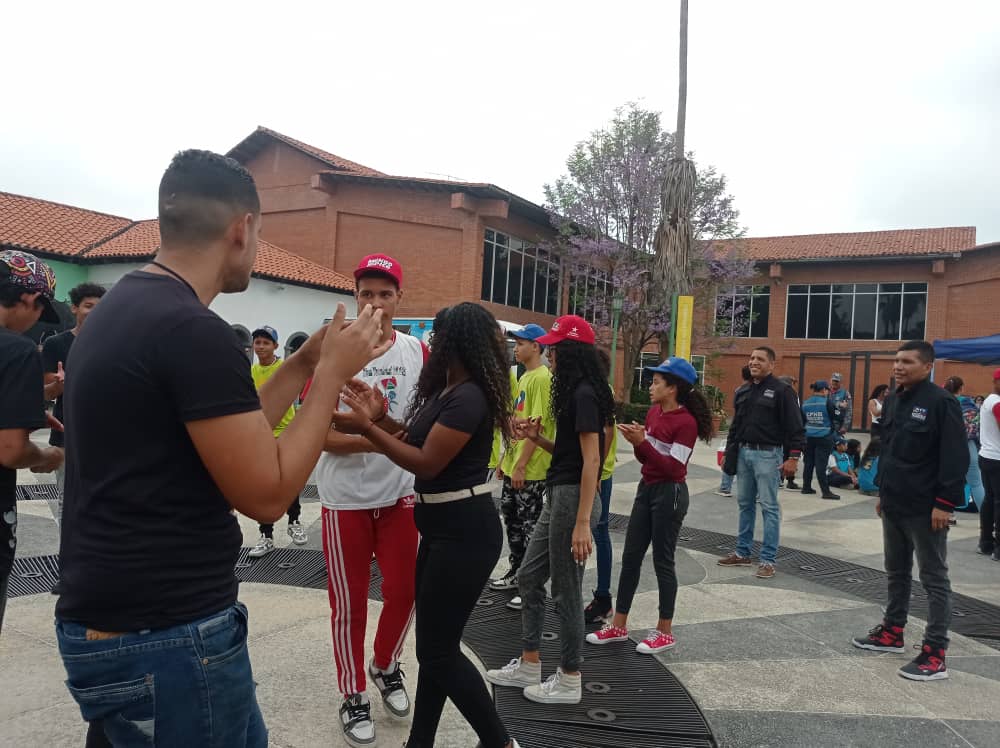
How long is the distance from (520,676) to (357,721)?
945 mm

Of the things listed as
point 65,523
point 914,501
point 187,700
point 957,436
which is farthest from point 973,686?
point 65,523

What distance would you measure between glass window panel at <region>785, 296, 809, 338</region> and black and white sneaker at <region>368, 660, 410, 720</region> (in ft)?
97.5

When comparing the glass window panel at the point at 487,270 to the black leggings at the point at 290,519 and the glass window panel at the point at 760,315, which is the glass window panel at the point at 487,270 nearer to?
the glass window panel at the point at 760,315

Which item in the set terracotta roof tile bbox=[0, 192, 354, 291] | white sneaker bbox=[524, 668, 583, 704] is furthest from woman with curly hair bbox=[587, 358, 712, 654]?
terracotta roof tile bbox=[0, 192, 354, 291]

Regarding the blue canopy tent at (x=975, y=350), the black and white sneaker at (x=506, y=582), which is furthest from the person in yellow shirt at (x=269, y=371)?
Result: the blue canopy tent at (x=975, y=350)

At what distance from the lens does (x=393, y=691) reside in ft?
10.5

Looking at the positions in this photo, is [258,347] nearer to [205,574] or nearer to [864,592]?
[205,574]

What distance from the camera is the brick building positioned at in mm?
26328

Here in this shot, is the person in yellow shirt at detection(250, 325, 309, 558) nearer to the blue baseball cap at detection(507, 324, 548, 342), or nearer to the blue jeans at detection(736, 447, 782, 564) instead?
the blue baseball cap at detection(507, 324, 548, 342)

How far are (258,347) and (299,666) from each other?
3.09 m

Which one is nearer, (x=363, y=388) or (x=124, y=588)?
(x=124, y=588)

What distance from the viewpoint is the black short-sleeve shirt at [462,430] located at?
253 centimetres

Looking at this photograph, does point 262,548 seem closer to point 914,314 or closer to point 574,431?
point 574,431

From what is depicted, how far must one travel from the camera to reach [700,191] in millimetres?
22969
